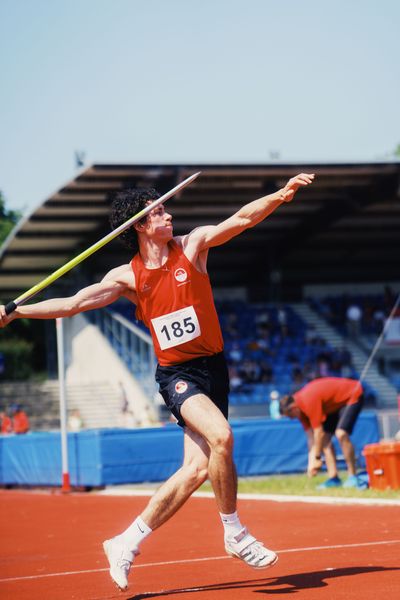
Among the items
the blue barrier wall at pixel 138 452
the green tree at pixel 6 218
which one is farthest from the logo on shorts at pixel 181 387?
the green tree at pixel 6 218

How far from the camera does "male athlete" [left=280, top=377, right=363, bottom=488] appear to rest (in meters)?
15.6

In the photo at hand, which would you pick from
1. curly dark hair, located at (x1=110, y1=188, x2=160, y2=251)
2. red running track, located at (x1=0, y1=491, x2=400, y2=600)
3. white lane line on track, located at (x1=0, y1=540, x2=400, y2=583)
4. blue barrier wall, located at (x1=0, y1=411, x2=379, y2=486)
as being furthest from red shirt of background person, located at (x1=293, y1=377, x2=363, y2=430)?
curly dark hair, located at (x1=110, y1=188, x2=160, y2=251)

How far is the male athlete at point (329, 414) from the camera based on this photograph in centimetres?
1556

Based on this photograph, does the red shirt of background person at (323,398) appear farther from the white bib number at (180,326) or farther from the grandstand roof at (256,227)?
the grandstand roof at (256,227)

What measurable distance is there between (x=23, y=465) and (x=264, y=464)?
4609 mm

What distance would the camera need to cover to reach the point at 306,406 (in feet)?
51.4

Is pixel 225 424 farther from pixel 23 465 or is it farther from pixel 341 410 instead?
A: pixel 23 465

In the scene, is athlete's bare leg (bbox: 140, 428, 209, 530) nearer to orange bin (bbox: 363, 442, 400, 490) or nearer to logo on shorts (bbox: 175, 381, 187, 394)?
logo on shorts (bbox: 175, 381, 187, 394)

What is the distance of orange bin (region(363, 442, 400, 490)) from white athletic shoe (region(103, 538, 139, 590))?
301 inches

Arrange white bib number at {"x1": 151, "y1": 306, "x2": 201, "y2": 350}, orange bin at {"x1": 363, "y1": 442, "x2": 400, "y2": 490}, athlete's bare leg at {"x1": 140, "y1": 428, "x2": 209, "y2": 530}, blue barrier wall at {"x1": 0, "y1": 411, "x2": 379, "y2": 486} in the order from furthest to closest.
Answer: blue barrier wall at {"x1": 0, "y1": 411, "x2": 379, "y2": 486} → orange bin at {"x1": 363, "y1": 442, "x2": 400, "y2": 490} → white bib number at {"x1": 151, "y1": 306, "x2": 201, "y2": 350} → athlete's bare leg at {"x1": 140, "y1": 428, "x2": 209, "y2": 530}

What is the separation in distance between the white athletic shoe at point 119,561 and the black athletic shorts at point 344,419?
9233 mm

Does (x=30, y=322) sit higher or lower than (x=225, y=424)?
higher

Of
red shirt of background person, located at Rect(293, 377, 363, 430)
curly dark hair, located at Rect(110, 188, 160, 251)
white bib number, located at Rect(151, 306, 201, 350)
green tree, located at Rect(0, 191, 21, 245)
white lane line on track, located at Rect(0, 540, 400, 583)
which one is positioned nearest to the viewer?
white bib number, located at Rect(151, 306, 201, 350)

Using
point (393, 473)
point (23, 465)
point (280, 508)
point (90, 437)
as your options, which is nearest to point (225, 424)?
point (280, 508)
